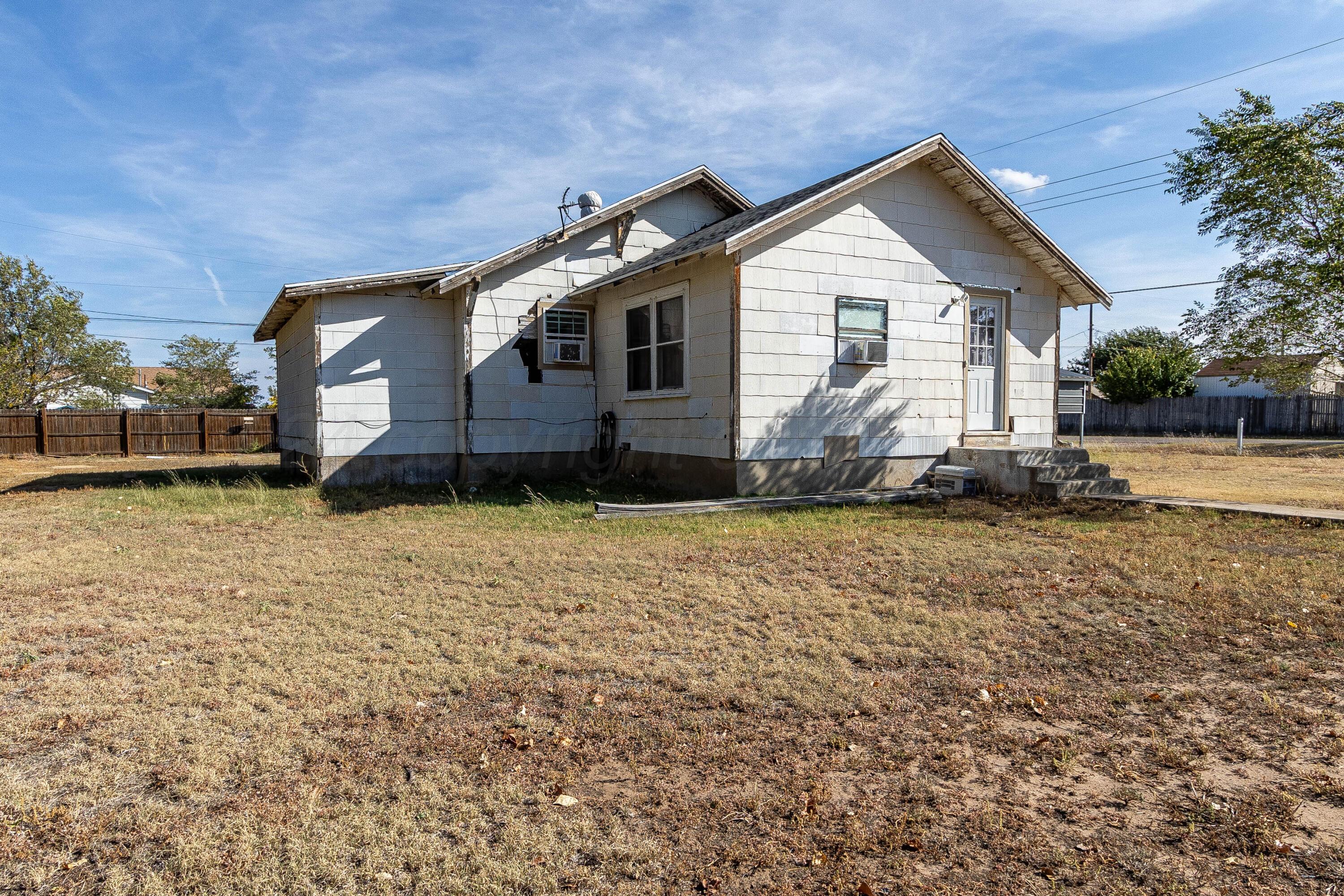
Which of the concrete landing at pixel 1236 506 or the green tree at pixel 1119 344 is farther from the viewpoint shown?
the green tree at pixel 1119 344

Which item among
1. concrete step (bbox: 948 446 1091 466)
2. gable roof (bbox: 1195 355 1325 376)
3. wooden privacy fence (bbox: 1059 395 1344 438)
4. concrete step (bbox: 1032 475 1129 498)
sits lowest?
concrete step (bbox: 1032 475 1129 498)

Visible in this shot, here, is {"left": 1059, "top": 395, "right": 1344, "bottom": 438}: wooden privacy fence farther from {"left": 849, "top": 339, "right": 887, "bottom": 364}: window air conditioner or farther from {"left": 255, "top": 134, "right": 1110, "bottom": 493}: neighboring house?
{"left": 849, "top": 339, "right": 887, "bottom": 364}: window air conditioner

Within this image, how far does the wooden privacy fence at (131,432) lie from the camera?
2362 cm

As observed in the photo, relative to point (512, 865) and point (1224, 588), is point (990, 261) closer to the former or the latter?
point (1224, 588)

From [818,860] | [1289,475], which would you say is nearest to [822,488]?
[818,860]

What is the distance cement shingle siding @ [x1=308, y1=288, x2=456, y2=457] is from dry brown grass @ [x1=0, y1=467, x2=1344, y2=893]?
536cm

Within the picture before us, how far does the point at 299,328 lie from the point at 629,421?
23.6ft

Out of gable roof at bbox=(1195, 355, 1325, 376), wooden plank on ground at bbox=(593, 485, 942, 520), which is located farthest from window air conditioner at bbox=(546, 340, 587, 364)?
gable roof at bbox=(1195, 355, 1325, 376)

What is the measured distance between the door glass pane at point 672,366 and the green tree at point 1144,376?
1351 inches

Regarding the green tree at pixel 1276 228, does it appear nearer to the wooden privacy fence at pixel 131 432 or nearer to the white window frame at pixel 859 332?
the white window frame at pixel 859 332

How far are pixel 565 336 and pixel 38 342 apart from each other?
29.7 meters

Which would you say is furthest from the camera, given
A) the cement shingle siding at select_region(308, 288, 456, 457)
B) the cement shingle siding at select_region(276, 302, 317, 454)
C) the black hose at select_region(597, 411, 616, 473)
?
the cement shingle siding at select_region(276, 302, 317, 454)

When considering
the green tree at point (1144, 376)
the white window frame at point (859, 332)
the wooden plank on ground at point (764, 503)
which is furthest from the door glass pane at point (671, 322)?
the green tree at point (1144, 376)

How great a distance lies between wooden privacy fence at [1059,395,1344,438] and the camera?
3181 centimetres
